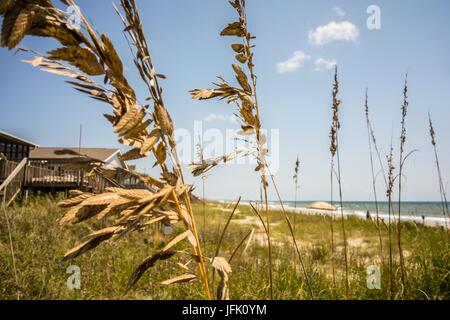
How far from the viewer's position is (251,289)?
10.8 ft

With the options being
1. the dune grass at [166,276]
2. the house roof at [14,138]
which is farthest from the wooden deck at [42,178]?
the dune grass at [166,276]

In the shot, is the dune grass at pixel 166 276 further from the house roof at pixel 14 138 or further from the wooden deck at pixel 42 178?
the house roof at pixel 14 138

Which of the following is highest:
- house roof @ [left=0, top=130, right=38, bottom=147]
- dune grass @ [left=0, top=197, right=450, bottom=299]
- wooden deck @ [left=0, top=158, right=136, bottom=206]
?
house roof @ [left=0, top=130, right=38, bottom=147]

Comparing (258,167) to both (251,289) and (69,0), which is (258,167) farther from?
(251,289)

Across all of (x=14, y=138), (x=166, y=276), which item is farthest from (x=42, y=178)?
(x=166, y=276)

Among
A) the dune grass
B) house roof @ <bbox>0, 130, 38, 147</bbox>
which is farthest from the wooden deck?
the dune grass

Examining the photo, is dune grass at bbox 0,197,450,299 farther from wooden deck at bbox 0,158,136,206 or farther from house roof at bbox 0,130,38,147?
house roof at bbox 0,130,38,147

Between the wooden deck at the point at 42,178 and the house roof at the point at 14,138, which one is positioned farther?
the house roof at the point at 14,138

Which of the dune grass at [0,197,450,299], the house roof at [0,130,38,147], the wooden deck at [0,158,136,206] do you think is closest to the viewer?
the dune grass at [0,197,450,299]

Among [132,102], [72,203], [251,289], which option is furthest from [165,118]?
[251,289]

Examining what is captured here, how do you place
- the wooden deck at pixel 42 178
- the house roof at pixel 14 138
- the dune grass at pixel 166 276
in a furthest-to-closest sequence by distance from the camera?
the house roof at pixel 14 138 < the wooden deck at pixel 42 178 < the dune grass at pixel 166 276

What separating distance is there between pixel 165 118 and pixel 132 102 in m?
0.08

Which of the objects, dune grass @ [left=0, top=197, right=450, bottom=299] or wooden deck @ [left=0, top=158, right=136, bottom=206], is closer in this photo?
dune grass @ [left=0, top=197, right=450, bottom=299]

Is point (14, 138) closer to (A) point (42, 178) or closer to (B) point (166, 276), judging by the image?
(A) point (42, 178)
